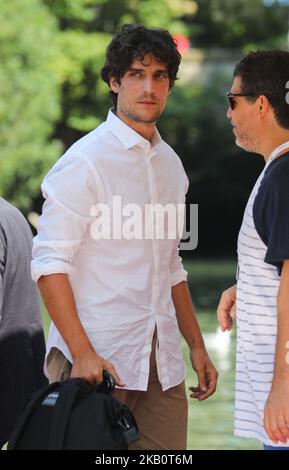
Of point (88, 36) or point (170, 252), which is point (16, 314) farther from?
point (88, 36)

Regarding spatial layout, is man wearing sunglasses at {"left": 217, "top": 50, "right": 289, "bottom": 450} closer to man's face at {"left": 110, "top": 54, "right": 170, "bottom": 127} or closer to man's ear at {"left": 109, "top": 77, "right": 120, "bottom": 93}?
man's face at {"left": 110, "top": 54, "right": 170, "bottom": 127}

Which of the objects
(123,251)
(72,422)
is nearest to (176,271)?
(123,251)

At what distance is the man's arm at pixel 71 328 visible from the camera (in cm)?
288

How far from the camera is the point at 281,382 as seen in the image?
2688 millimetres

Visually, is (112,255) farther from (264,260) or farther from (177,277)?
(264,260)

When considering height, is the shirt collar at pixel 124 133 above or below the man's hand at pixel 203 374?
above

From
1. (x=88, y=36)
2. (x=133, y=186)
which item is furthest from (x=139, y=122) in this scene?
(x=88, y=36)

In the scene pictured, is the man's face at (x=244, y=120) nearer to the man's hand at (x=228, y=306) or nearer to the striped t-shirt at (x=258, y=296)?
the striped t-shirt at (x=258, y=296)

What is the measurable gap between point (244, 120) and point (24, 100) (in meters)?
26.1

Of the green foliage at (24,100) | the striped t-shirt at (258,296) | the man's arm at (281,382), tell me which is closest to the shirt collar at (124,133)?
the striped t-shirt at (258,296)

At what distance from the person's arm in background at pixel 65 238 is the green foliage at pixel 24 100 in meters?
25.0

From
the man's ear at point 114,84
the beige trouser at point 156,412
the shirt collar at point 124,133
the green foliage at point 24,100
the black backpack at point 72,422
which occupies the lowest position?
the green foliage at point 24,100

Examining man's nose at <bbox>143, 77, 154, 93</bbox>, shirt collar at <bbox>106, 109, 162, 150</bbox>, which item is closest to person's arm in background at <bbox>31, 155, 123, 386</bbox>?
shirt collar at <bbox>106, 109, 162, 150</bbox>
